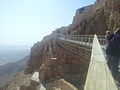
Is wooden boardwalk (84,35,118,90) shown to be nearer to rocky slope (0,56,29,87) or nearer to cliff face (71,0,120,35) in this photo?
cliff face (71,0,120,35)

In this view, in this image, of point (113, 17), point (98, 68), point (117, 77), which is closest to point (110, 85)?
point (98, 68)

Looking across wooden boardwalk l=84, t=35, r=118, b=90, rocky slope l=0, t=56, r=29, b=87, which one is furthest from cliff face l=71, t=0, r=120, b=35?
rocky slope l=0, t=56, r=29, b=87

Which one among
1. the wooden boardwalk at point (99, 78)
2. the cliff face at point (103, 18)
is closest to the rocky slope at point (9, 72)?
the cliff face at point (103, 18)

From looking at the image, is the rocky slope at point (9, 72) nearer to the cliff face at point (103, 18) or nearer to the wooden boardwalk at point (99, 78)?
the cliff face at point (103, 18)

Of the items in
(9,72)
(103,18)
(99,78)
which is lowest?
(9,72)

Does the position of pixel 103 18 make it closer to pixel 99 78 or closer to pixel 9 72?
pixel 99 78

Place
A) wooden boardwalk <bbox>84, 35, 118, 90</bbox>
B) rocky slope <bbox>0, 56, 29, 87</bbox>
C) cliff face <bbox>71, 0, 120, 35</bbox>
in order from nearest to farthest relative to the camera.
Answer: wooden boardwalk <bbox>84, 35, 118, 90</bbox> → cliff face <bbox>71, 0, 120, 35</bbox> → rocky slope <bbox>0, 56, 29, 87</bbox>

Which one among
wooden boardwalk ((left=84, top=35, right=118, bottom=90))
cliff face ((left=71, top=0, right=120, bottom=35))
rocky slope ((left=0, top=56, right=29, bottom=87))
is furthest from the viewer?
rocky slope ((left=0, top=56, right=29, bottom=87))

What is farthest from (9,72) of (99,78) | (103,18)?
(99,78)

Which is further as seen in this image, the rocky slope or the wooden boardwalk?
the rocky slope

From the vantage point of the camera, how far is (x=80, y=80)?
80.3ft

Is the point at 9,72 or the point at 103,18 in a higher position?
the point at 103,18

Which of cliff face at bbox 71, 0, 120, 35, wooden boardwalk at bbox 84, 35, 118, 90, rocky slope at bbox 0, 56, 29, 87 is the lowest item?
rocky slope at bbox 0, 56, 29, 87

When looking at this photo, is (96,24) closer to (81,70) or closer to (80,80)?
(81,70)
